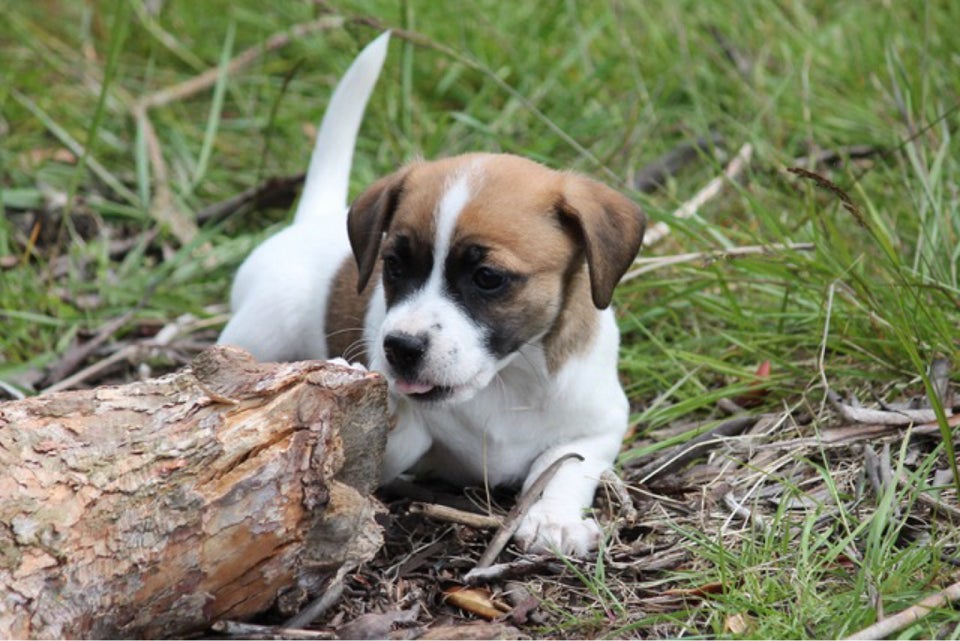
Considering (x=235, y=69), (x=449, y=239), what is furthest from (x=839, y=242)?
(x=235, y=69)

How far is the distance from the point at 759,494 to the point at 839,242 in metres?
1.22

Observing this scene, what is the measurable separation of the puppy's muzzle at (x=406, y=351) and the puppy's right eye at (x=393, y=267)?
306mm

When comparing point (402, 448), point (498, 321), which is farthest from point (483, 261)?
point (402, 448)

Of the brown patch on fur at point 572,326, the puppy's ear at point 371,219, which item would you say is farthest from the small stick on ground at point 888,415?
the puppy's ear at point 371,219

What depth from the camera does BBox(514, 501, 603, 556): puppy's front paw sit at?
3.85m

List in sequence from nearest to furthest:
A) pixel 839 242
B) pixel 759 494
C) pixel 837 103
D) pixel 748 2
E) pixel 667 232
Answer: pixel 759 494, pixel 839 242, pixel 667 232, pixel 837 103, pixel 748 2

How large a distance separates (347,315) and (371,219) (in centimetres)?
61

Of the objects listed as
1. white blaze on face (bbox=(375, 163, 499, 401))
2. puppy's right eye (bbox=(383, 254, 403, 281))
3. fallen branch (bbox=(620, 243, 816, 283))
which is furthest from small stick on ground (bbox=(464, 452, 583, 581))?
fallen branch (bbox=(620, 243, 816, 283))

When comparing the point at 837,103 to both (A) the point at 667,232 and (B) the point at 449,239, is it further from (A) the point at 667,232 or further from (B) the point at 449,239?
(B) the point at 449,239

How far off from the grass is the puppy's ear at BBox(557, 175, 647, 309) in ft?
2.22

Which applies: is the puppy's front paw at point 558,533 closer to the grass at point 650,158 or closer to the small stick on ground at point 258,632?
the grass at point 650,158

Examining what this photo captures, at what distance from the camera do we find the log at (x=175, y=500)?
2.92 meters

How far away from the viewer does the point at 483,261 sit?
3771 millimetres

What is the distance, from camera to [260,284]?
5.11 metres
